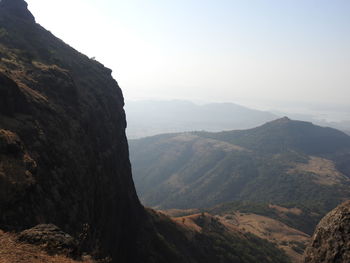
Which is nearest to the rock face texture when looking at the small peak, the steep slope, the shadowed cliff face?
the steep slope

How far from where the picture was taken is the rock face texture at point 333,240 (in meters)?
16.1

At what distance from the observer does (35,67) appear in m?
43.0

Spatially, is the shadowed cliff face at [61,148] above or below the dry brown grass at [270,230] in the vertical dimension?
above

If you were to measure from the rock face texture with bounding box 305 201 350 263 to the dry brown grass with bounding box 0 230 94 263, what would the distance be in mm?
13417

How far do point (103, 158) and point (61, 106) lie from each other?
349 inches

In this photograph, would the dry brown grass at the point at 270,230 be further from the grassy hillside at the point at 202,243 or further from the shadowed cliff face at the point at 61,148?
the shadowed cliff face at the point at 61,148

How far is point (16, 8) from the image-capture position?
228 feet

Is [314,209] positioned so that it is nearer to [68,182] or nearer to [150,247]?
[150,247]

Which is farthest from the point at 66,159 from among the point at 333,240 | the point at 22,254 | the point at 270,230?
the point at 270,230

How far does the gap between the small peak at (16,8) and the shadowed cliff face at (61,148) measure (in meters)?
5.09

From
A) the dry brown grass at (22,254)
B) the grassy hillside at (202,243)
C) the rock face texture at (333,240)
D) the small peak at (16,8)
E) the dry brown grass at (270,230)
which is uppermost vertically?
the small peak at (16,8)

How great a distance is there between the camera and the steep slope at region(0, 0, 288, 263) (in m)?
20.8

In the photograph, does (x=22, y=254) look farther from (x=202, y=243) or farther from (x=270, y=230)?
(x=270, y=230)

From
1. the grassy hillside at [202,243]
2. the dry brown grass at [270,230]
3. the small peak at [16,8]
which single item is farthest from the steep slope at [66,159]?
the dry brown grass at [270,230]
